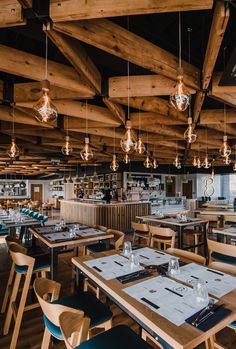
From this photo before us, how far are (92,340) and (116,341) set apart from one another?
0.55ft

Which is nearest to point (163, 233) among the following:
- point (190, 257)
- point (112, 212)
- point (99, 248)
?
point (99, 248)

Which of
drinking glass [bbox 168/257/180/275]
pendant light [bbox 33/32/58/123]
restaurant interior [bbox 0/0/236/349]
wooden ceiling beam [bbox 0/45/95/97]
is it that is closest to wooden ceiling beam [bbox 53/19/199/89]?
restaurant interior [bbox 0/0/236/349]

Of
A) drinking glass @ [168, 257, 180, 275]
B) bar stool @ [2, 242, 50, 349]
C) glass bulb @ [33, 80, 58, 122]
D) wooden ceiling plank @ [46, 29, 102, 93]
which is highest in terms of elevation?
wooden ceiling plank @ [46, 29, 102, 93]

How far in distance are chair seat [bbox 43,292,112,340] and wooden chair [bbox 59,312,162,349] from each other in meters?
0.22

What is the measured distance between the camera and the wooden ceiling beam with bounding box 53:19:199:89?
1897 mm

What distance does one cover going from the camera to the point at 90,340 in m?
1.55

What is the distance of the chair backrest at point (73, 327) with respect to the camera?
1344 mm

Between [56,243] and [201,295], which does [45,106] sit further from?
[201,295]

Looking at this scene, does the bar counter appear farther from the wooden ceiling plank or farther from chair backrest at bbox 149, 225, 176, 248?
the wooden ceiling plank

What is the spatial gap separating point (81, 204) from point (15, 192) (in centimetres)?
1225

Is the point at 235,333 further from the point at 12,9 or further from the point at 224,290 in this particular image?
the point at 12,9

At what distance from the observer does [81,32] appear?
1.90 m

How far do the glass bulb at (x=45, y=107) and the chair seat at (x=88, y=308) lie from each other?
6.26 ft

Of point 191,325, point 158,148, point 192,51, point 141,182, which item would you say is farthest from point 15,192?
point 191,325
